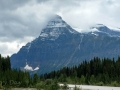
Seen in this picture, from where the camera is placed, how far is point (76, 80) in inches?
6609

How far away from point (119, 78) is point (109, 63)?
2613 cm

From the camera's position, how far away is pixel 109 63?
181875 mm

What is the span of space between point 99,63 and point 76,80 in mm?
31299

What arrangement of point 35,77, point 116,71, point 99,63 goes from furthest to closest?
point 99,63 → point 116,71 → point 35,77

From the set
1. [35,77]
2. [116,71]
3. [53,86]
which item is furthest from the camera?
[116,71]

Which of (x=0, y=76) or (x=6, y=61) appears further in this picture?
(x=6, y=61)

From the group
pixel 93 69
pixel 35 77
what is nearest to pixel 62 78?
pixel 93 69

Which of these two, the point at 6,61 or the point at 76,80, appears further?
the point at 6,61

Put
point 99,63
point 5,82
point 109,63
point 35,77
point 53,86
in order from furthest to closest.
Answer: point 99,63 < point 109,63 < point 35,77 < point 5,82 < point 53,86

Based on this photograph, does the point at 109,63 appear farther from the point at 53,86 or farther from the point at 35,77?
the point at 53,86

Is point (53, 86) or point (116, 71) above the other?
point (53, 86)

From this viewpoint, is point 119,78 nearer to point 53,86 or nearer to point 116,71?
point 116,71

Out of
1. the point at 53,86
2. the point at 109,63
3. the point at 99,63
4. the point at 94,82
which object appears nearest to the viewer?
the point at 53,86

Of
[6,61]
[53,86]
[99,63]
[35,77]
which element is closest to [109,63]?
[99,63]
